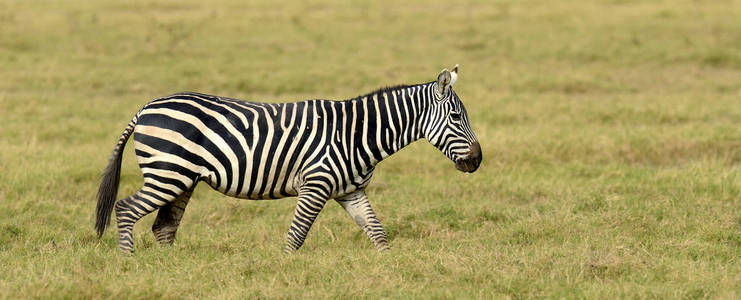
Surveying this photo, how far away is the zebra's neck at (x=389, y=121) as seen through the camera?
251 inches

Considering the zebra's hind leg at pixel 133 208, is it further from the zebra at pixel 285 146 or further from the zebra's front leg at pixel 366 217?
the zebra's front leg at pixel 366 217

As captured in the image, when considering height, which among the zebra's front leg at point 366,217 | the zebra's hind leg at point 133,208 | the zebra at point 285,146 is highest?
the zebra at point 285,146

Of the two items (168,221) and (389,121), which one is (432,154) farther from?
(168,221)

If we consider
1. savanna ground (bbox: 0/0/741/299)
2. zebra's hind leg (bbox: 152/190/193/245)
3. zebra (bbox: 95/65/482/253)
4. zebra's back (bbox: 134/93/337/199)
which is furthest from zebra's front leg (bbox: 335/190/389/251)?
zebra's hind leg (bbox: 152/190/193/245)

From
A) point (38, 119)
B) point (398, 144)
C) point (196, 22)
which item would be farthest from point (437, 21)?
point (398, 144)

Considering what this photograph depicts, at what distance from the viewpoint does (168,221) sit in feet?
21.9

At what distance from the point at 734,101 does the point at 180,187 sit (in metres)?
9.26

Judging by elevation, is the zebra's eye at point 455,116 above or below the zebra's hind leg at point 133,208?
above

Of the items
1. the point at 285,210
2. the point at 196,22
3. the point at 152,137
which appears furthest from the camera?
the point at 196,22

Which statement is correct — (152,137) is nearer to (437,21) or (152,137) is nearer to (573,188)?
(573,188)

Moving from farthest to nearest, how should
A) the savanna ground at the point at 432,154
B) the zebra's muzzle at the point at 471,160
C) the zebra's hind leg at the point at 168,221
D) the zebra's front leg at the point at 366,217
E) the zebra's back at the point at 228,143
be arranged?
the zebra's hind leg at the point at 168,221 < the zebra's front leg at the point at 366,217 < the zebra's muzzle at the point at 471,160 < the zebra's back at the point at 228,143 < the savanna ground at the point at 432,154

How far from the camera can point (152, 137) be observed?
20.1 ft

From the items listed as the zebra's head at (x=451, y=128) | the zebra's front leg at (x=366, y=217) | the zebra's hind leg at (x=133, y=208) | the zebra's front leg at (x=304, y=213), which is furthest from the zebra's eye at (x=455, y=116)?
the zebra's hind leg at (x=133, y=208)

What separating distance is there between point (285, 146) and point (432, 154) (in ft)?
13.3
